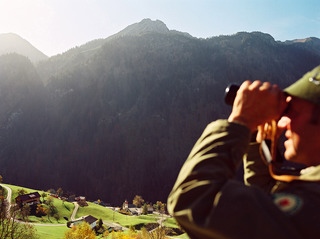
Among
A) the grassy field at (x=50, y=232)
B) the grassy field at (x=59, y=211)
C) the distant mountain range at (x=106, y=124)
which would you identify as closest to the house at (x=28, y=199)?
the grassy field at (x=59, y=211)

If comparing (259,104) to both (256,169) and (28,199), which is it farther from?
(28,199)

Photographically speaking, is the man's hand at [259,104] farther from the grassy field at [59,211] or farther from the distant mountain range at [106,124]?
the distant mountain range at [106,124]

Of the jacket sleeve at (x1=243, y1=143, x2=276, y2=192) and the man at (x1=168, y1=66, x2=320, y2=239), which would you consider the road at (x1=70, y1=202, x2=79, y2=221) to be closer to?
the jacket sleeve at (x1=243, y1=143, x2=276, y2=192)

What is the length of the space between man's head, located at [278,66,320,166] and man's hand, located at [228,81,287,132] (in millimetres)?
96

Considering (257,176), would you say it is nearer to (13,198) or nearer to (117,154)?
(13,198)

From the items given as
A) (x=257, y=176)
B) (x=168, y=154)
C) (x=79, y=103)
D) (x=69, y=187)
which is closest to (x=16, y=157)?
(x=69, y=187)

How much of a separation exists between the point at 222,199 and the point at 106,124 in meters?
184

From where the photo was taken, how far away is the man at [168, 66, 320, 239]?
1.37 metres

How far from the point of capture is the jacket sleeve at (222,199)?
1358 mm

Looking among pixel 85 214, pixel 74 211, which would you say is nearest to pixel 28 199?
pixel 74 211

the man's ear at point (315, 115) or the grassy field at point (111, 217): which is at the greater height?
the man's ear at point (315, 115)

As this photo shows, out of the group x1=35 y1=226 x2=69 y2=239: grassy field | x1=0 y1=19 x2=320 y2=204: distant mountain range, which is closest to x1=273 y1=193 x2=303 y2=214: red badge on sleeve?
x1=35 y1=226 x2=69 y2=239: grassy field

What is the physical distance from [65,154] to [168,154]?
70.6 meters

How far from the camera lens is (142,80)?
195250 millimetres
